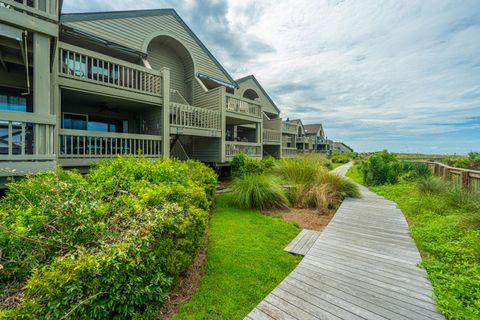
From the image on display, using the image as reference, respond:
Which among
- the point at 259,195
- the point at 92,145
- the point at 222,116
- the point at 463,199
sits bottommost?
the point at 259,195

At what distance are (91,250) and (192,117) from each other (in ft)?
26.3

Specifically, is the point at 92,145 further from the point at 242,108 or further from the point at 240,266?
the point at 242,108

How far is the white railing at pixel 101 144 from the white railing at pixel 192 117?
4.37ft

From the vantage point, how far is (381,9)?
7.70m

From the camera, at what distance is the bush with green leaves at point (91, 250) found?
1619 mm

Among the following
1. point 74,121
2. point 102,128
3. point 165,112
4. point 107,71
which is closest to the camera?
point 107,71

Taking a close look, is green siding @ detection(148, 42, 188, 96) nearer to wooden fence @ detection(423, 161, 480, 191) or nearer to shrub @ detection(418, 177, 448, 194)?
shrub @ detection(418, 177, 448, 194)

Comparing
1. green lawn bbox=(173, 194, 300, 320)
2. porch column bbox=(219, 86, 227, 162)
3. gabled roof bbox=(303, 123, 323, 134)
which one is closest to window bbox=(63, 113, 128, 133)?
porch column bbox=(219, 86, 227, 162)

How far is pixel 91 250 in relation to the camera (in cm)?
197

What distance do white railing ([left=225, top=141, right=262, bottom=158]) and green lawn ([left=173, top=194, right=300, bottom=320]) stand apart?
5.69 meters

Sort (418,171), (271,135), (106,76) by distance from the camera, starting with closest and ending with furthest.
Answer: (106,76) → (418,171) → (271,135)

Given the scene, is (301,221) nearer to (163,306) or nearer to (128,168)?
(163,306)

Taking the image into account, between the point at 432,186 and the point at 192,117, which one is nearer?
the point at 432,186

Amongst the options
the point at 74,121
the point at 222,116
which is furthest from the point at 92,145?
the point at 222,116
